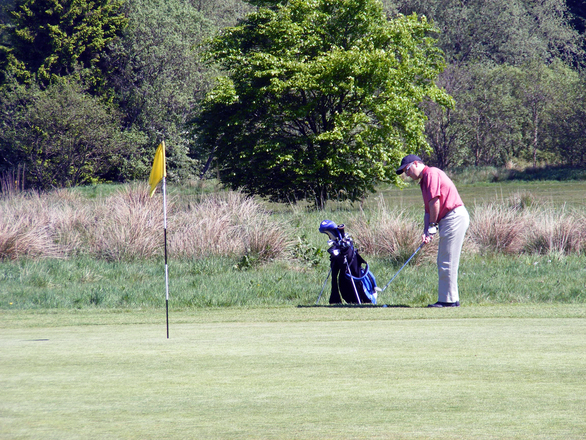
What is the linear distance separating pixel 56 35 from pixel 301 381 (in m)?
48.5

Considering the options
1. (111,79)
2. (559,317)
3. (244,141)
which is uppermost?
(111,79)

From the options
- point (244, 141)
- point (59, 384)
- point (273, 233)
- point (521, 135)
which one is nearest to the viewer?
point (59, 384)

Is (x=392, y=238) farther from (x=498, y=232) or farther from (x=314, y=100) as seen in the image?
(x=314, y=100)

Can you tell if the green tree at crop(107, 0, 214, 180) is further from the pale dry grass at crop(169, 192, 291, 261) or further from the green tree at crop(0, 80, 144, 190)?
the pale dry grass at crop(169, 192, 291, 261)

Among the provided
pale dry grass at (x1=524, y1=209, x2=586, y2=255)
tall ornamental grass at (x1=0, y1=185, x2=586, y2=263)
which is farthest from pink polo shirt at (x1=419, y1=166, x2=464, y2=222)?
pale dry grass at (x1=524, y1=209, x2=586, y2=255)

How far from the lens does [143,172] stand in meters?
48.9

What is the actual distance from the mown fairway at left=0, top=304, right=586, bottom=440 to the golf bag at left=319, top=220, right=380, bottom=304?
2.52 m

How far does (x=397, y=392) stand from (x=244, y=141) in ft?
80.8

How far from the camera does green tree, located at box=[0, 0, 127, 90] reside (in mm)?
48250

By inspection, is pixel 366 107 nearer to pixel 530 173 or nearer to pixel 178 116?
pixel 178 116

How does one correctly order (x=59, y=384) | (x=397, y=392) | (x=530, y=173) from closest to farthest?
(x=397, y=392) < (x=59, y=384) < (x=530, y=173)

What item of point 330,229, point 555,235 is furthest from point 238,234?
point 555,235

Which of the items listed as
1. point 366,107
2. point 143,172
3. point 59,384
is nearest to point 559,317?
point 59,384

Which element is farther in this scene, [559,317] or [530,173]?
[530,173]
